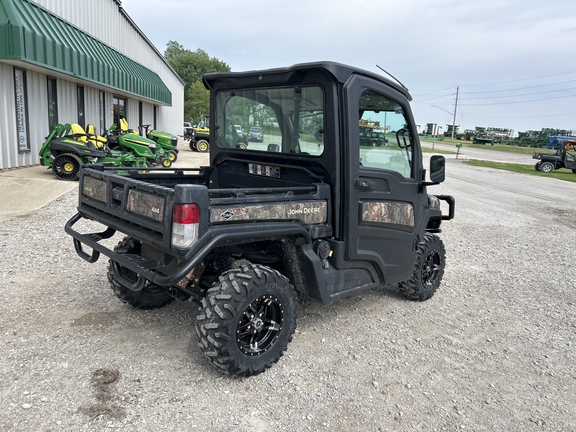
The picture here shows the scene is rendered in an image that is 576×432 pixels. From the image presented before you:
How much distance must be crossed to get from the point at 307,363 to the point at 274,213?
3.99 feet

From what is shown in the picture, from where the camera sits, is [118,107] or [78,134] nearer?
[78,134]

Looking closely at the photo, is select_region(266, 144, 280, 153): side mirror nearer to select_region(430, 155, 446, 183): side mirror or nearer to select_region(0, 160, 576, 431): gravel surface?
select_region(430, 155, 446, 183): side mirror

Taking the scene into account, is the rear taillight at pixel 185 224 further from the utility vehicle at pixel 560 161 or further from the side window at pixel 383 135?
the utility vehicle at pixel 560 161

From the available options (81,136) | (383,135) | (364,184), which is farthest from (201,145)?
(364,184)

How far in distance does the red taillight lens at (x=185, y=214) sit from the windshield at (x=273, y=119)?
1.32 meters

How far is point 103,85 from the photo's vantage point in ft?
52.8

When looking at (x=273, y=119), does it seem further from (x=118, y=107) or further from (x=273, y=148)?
(x=118, y=107)

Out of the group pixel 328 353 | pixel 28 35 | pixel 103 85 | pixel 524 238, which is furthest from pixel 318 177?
pixel 103 85

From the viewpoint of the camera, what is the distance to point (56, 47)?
12242mm

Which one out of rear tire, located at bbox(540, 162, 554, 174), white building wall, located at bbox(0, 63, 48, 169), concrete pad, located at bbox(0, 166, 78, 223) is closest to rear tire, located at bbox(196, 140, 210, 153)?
white building wall, located at bbox(0, 63, 48, 169)

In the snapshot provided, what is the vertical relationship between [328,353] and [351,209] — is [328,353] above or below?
below

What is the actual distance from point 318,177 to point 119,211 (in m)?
1.56

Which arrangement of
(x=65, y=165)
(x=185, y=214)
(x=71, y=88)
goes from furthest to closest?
(x=71, y=88) → (x=65, y=165) → (x=185, y=214)

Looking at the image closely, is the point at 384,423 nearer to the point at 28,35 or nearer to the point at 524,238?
the point at 524,238
